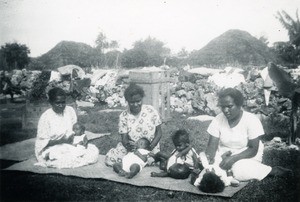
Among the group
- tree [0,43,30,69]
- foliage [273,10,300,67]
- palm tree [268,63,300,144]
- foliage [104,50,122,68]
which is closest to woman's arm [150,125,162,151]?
palm tree [268,63,300,144]

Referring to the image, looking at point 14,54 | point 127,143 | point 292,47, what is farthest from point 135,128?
point 14,54

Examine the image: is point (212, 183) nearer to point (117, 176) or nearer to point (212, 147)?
point (212, 147)

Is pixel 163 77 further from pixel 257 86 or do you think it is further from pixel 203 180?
pixel 203 180

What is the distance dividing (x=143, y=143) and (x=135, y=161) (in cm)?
31

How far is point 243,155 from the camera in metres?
4.58

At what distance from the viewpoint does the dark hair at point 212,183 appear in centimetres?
415

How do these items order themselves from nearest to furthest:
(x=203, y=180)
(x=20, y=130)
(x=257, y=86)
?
(x=203, y=180) < (x=20, y=130) < (x=257, y=86)

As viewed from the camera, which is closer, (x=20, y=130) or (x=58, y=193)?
(x=58, y=193)

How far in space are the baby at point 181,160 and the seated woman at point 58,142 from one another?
1350mm

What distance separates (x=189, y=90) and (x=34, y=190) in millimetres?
8189

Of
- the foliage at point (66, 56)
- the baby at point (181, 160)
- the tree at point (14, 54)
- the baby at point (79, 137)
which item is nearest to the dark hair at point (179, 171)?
the baby at point (181, 160)

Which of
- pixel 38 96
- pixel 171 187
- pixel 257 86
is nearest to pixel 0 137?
pixel 38 96

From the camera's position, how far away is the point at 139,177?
4867mm

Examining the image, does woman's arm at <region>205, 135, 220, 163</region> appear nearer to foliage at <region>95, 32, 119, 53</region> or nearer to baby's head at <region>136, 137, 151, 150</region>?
baby's head at <region>136, 137, 151, 150</region>
